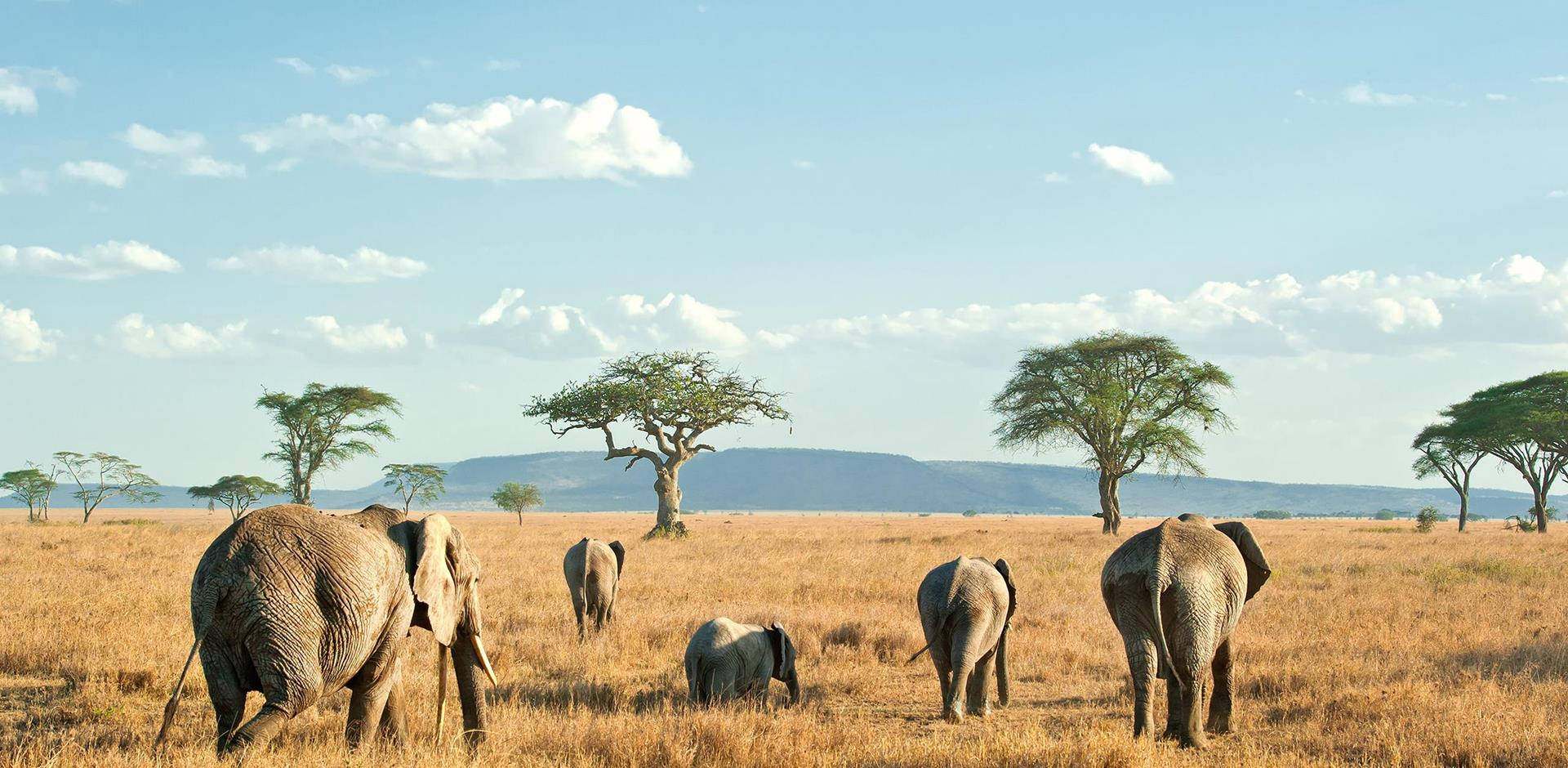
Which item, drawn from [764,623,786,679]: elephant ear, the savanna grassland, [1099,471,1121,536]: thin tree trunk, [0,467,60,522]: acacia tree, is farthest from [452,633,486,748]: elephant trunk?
[0,467,60,522]: acacia tree

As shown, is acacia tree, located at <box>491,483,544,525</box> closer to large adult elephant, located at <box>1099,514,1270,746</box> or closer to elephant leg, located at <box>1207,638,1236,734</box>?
elephant leg, located at <box>1207,638,1236,734</box>

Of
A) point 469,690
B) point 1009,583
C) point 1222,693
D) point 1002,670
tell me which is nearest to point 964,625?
point 1009,583

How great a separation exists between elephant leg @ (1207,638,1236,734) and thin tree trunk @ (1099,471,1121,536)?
3938cm

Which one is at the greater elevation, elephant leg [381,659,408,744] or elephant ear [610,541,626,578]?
elephant ear [610,541,626,578]

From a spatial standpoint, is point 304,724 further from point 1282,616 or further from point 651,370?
point 651,370

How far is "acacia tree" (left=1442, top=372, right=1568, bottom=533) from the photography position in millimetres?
52812

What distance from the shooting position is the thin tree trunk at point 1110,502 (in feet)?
159

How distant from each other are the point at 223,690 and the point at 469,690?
7.22ft

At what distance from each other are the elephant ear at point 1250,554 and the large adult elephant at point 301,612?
6.39m

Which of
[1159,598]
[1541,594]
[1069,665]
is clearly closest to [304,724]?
[1159,598]

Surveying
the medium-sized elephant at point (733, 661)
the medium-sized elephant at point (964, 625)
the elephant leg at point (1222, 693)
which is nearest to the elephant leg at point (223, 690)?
the medium-sized elephant at point (733, 661)

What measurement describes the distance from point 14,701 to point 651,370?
122 feet

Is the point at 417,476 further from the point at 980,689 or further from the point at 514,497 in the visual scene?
the point at 980,689

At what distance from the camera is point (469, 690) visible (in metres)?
8.06
